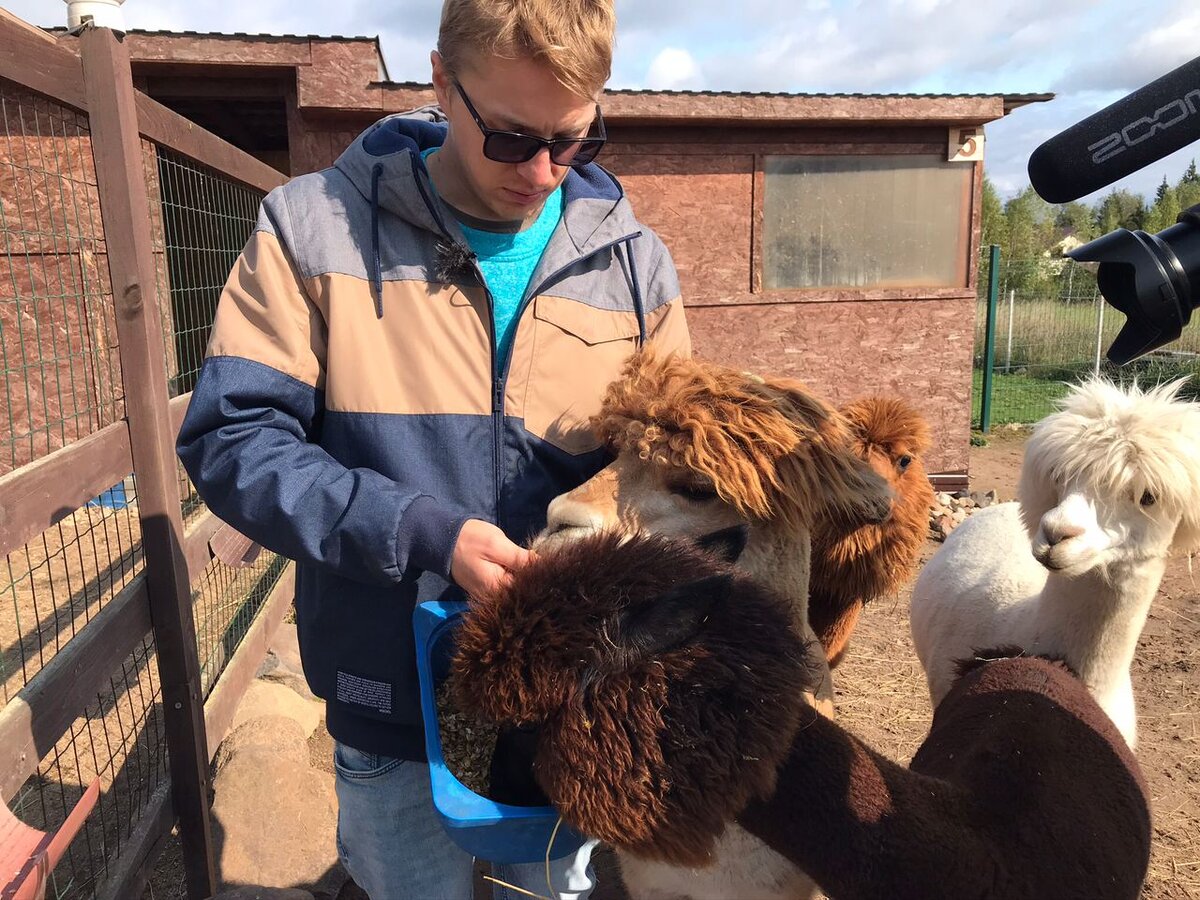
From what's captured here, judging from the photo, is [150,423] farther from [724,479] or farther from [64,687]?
[724,479]

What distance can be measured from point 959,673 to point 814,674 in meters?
1.61

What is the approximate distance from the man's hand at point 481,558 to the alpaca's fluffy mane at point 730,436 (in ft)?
1.44

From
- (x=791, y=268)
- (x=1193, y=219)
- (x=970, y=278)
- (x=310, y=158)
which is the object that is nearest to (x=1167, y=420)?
(x=1193, y=219)

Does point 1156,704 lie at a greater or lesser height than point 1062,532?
lesser

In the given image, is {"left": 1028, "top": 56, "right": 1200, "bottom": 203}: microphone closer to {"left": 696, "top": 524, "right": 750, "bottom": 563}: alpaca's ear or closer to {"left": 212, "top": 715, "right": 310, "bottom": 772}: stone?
{"left": 696, "top": 524, "right": 750, "bottom": 563}: alpaca's ear

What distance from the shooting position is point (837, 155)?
6.83 metres

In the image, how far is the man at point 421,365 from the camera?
1.27 m

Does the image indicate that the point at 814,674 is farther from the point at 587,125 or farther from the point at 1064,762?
the point at 587,125

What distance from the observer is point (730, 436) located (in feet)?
5.21


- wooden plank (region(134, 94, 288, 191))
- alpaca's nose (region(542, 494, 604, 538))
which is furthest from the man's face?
wooden plank (region(134, 94, 288, 191))

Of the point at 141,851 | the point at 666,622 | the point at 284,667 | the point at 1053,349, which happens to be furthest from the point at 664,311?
the point at 1053,349

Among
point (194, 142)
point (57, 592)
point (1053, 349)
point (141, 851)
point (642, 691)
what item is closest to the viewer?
point (642, 691)

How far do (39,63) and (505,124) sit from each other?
1535 millimetres

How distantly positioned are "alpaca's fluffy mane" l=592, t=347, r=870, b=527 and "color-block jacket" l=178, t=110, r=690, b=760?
3.1 inches
